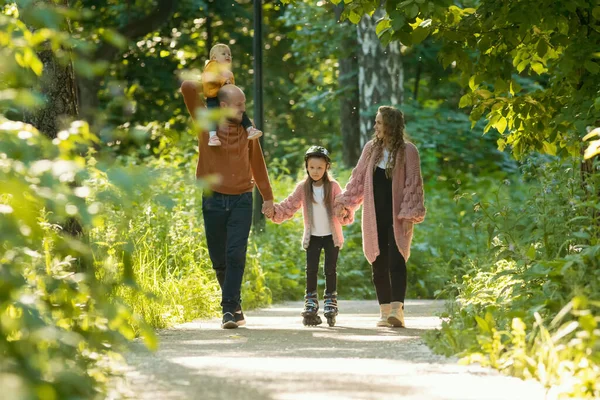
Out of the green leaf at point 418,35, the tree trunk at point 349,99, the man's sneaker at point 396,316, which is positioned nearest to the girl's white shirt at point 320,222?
the man's sneaker at point 396,316

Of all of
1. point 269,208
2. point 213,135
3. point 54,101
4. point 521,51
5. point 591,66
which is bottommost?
point 269,208

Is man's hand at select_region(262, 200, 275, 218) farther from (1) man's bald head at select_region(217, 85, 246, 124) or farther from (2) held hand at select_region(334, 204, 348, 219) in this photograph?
(1) man's bald head at select_region(217, 85, 246, 124)

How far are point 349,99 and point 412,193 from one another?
15.1 m

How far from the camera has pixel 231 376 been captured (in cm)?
616

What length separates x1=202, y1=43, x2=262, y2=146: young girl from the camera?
9.63 meters

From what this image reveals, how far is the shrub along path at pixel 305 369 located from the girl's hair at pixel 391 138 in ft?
5.07

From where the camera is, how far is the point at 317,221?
10508 mm

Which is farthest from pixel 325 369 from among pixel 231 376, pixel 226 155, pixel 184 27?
pixel 184 27

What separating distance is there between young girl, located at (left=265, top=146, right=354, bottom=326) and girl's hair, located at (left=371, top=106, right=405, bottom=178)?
558 millimetres

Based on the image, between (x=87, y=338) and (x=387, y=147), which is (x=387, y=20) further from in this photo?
(x=87, y=338)

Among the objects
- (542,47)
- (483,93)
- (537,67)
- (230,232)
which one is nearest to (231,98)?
(230,232)

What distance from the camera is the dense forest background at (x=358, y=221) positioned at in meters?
4.18

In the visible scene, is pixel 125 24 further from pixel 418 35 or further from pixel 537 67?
pixel 418 35

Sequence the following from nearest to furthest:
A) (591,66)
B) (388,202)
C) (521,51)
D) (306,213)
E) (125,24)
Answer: (591,66) → (388,202) → (521,51) → (306,213) → (125,24)
